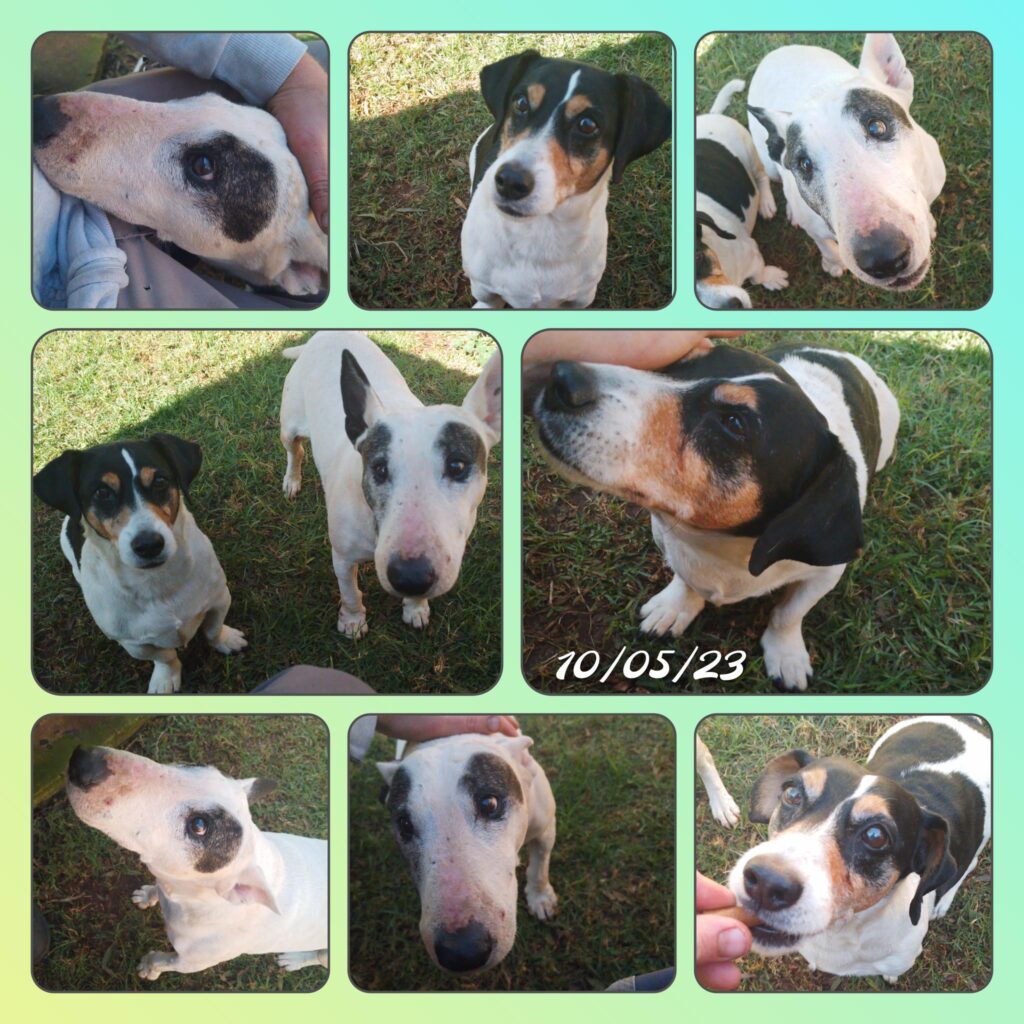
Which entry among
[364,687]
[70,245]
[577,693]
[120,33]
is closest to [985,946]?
[577,693]

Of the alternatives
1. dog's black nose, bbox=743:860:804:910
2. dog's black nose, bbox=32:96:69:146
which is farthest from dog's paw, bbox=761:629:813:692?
dog's black nose, bbox=32:96:69:146

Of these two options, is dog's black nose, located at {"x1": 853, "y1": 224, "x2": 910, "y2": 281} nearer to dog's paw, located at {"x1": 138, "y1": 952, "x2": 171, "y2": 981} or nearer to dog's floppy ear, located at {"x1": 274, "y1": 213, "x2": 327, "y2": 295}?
dog's floppy ear, located at {"x1": 274, "y1": 213, "x2": 327, "y2": 295}

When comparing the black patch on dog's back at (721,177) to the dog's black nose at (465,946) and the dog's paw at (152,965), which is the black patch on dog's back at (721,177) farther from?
the dog's paw at (152,965)

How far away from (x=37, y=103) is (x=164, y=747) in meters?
1.27

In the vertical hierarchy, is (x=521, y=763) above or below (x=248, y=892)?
above

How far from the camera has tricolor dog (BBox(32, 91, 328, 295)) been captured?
2.28 metres

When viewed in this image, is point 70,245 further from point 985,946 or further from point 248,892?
point 985,946

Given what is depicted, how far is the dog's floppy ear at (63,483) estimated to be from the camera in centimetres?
228

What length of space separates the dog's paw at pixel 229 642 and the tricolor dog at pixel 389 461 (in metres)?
0.21

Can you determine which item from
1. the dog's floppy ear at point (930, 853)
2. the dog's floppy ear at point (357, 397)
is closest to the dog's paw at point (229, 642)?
the dog's floppy ear at point (357, 397)

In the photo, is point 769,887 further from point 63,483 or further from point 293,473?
point 63,483

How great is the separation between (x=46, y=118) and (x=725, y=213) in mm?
1330

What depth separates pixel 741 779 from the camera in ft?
7.50

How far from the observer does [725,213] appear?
232 cm
